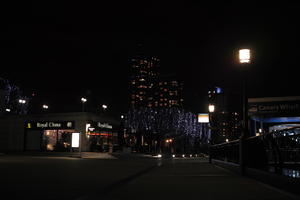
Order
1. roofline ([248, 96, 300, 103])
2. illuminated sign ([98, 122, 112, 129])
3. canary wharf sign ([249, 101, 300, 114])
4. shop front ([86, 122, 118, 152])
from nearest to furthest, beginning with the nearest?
canary wharf sign ([249, 101, 300, 114]) < roofline ([248, 96, 300, 103]) < shop front ([86, 122, 118, 152]) < illuminated sign ([98, 122, 112, 129])

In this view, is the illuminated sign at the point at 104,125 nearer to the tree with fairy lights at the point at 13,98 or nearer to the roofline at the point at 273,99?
the roofline at the point at 273,99

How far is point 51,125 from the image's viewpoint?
48656 mm

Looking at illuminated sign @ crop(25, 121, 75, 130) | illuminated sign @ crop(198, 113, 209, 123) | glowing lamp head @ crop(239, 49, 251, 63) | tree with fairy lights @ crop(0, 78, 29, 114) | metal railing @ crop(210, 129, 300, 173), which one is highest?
tree with fairy lights @ crop(0, 78, 29, 114)

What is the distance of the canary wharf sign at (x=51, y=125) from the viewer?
47.8 metres

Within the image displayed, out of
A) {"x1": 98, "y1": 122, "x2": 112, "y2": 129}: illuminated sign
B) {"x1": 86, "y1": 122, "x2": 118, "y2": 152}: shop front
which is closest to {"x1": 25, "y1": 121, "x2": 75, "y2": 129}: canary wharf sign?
{"x1": 86, "y1": 122, "x2": 118, "y2": 152}: shop front

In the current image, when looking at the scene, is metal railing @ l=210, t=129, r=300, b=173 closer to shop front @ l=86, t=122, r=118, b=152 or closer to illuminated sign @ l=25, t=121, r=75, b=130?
shop front @ l=86, t=122, r=118, b=152

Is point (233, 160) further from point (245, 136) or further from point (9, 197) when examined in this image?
point (9, 197)

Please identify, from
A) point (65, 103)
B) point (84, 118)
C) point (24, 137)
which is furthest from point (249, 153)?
point (65, 103)

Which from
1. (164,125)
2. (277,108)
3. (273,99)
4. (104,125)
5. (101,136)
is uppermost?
(273,99)

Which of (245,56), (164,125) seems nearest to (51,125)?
(245,56)

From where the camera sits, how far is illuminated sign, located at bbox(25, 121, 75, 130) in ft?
157

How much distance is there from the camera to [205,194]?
9.12m

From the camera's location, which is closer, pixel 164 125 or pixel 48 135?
pixel 48 135

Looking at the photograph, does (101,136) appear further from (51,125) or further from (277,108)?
(277,108)
